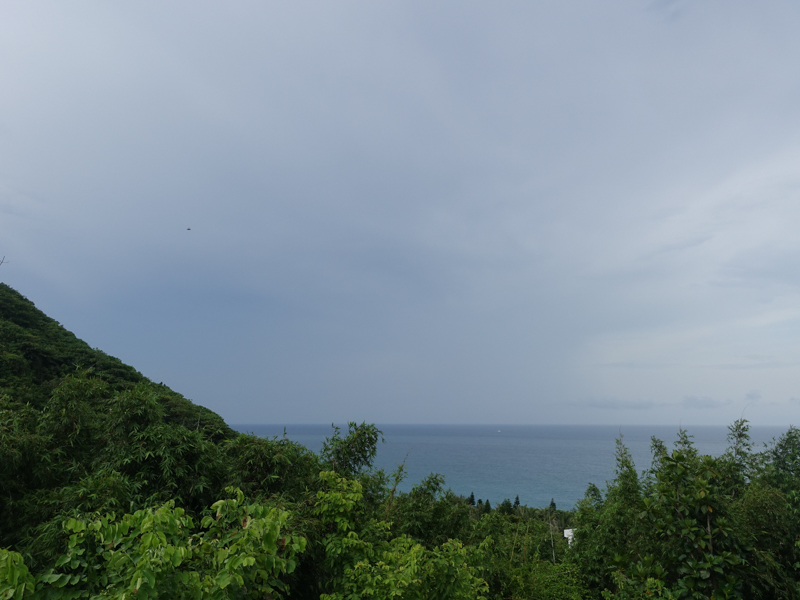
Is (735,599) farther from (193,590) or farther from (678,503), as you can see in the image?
(193,590)

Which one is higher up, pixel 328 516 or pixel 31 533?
pixel 328 516

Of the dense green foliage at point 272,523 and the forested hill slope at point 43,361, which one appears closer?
the dense green foliage at point 272,523

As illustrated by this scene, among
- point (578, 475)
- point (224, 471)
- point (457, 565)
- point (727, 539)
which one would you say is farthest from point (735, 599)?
point (578, 475)

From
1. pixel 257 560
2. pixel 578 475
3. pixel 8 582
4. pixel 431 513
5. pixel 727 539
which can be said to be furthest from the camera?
pixel 578 475

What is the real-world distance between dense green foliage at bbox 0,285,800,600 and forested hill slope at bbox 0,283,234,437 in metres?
9.08

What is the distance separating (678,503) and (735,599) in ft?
3.36

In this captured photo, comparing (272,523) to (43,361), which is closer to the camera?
(272,523)

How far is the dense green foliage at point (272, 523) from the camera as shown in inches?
122

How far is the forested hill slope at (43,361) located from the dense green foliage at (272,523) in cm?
908

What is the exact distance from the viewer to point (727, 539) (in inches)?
197

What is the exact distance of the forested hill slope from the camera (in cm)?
1952

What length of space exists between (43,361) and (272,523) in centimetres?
2912

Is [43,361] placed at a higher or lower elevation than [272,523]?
lower

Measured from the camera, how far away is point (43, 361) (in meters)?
24.2
